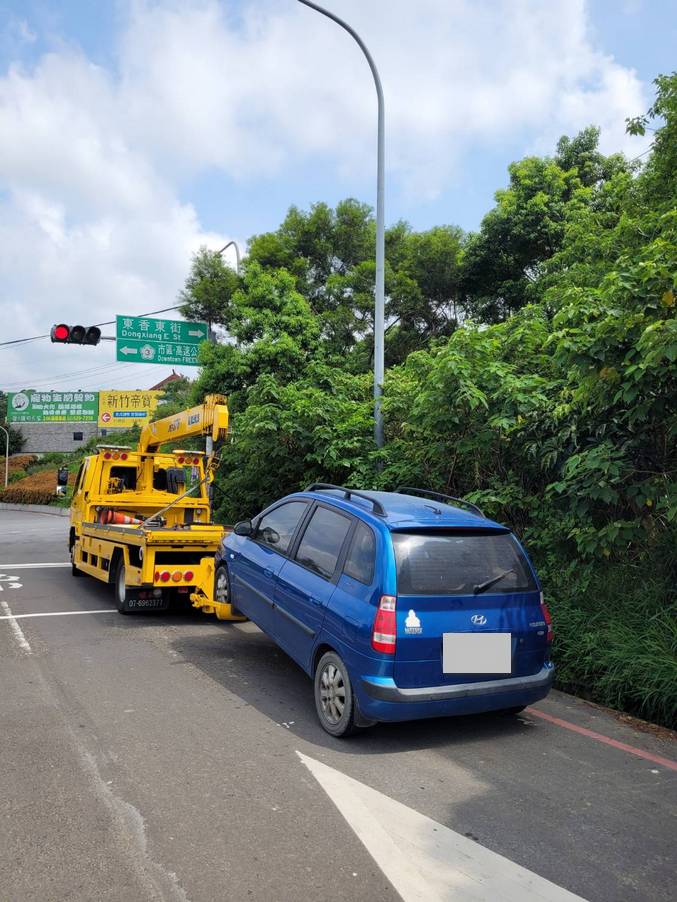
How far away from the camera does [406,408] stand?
9781mm

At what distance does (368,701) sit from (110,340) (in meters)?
15.1

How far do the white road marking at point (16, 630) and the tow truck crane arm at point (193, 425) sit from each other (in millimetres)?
3296

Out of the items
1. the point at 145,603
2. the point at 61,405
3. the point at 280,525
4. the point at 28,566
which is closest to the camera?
the point at 280,525

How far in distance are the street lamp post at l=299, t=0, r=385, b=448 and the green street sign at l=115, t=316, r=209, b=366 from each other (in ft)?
30.5

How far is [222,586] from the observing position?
7301 millimetres

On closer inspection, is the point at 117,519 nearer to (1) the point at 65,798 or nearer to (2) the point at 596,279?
(1) the point at 65,798

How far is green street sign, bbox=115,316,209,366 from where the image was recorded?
18.5 metres

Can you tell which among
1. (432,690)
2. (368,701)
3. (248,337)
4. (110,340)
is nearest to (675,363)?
(432,690)

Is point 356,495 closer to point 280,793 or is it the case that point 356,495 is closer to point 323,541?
point 323,541

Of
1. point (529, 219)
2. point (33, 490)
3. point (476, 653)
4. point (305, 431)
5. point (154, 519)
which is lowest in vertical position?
point (33, 490)

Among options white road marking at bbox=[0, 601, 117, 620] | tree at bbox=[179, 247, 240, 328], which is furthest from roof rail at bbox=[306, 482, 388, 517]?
tree at bbox=[179, 247, 240, 328]

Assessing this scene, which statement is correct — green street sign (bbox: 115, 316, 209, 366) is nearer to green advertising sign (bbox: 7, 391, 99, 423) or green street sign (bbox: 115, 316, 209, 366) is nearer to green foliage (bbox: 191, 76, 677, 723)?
green foliage (bbox: 191, 76, 677, 723)

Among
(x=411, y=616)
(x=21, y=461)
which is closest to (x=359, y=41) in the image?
(x=411, y=616)

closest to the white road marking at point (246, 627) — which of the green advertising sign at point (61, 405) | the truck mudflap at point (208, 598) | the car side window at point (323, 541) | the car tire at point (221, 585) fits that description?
the truck mudflap at point (208, 598)
